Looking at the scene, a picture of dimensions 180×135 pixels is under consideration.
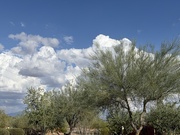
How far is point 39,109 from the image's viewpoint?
136ft

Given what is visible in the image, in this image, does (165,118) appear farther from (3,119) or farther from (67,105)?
(3,119)

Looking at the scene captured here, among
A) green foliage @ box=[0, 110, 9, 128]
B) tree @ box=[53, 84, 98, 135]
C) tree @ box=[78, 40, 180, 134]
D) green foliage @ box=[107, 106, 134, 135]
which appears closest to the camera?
tree @ box=[78, 40, 180, 134]

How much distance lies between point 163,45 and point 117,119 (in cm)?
1163

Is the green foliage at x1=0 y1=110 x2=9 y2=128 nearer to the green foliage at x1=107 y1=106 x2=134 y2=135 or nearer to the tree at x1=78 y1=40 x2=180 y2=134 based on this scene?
the green foliage at x1=107 y1=106 x2=134 y2=135

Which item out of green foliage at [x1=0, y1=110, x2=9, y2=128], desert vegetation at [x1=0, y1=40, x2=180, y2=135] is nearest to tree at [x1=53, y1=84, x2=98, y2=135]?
desert vegetation at [x1=0, y1=40, x2=180, y2=135]

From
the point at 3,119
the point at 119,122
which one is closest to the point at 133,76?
the point at 119,122

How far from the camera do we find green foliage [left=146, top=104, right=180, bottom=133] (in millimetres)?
26700

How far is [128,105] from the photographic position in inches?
1025

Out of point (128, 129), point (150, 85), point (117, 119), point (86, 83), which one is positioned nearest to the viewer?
point (150, 85)

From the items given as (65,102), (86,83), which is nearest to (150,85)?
(86,83)

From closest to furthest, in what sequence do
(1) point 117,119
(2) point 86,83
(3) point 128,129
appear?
1. (2) point 86,83
2. (1) point 117,119
3. (3) point 128,129

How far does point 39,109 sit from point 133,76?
20878 millimetres

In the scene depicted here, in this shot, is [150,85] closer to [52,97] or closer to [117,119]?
[117,119]

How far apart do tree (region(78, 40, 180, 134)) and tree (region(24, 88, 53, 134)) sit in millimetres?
16581
